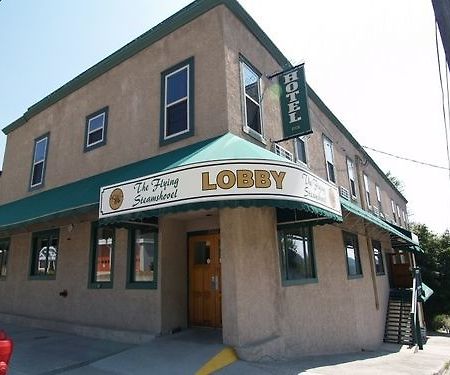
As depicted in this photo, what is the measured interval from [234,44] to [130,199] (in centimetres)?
508

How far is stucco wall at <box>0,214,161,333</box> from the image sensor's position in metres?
8.94

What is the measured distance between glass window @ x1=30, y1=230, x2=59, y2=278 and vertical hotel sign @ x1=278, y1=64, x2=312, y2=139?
332 inches

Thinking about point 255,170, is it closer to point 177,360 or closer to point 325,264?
point 177,360

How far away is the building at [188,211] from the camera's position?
22.4 feet

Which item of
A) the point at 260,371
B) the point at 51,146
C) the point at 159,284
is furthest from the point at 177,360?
the point at 51,146

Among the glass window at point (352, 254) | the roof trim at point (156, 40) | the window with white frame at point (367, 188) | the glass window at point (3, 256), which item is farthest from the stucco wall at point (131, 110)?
the window with white frame at point (367, 188)

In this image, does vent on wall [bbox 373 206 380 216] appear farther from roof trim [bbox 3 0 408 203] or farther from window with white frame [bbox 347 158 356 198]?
roof trim [bbox 3 0 408 203]

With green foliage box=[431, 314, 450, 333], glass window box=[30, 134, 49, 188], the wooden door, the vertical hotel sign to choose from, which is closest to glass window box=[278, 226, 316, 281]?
the wooden door

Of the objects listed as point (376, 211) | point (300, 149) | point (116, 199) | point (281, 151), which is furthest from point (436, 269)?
point (116, 199)

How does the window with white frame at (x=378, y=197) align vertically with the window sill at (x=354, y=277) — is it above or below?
above

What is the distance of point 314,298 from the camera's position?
9953mm

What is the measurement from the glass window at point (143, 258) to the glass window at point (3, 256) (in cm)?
776

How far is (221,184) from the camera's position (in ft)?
19.7

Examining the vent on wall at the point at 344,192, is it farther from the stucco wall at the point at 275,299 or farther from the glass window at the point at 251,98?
the glass window at the point at 251,98
